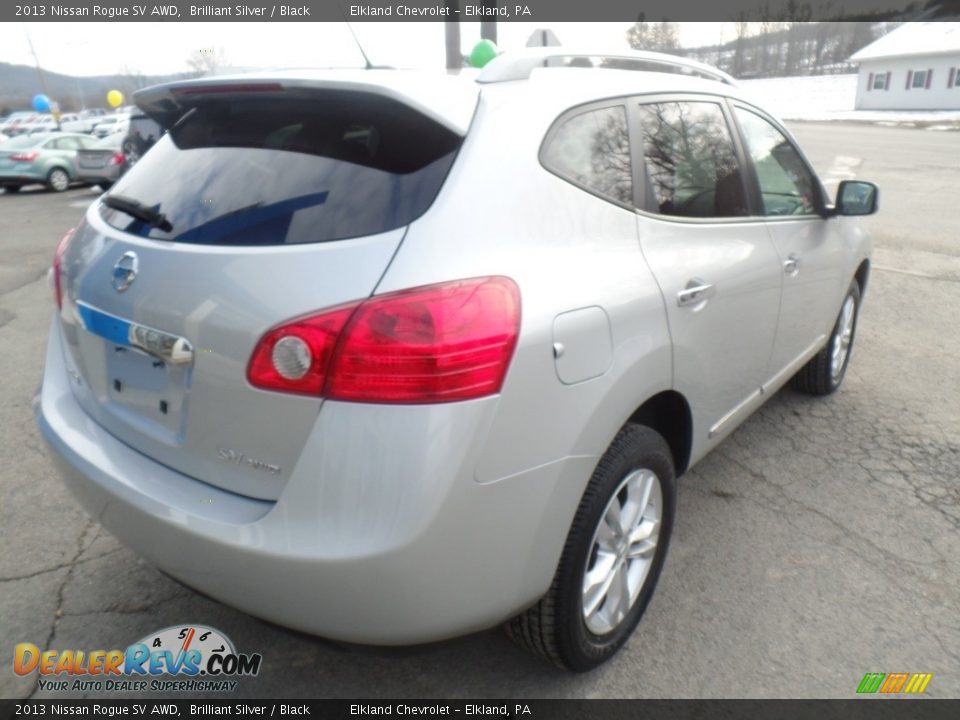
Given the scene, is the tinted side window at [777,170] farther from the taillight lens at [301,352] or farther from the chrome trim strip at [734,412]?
the taillight lens at [301,352]

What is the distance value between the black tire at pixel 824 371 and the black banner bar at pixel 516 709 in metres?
2.27

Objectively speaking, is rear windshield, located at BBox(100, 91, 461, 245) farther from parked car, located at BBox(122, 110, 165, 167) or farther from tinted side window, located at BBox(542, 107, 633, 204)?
parked car, located at BBox(122, 110, 165, 167)

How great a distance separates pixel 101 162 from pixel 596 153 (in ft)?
58.9

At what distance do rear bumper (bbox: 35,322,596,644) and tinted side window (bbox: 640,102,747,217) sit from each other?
1097 mm

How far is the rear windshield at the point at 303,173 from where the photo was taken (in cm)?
185

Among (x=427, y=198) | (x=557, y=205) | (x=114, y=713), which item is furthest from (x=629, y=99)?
(x=114, y=713)

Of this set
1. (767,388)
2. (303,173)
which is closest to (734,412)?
(767,388)

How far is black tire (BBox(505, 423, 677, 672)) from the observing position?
6.68ft

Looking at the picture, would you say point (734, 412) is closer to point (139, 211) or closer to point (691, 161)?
point (691, 161)

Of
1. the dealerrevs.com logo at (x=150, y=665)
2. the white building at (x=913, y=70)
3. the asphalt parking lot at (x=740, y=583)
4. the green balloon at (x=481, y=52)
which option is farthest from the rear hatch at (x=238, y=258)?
the white building at (x=913, y=70)

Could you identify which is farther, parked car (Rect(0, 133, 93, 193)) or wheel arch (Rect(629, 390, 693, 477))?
parked car (Rect(0, 133, 93, 193))

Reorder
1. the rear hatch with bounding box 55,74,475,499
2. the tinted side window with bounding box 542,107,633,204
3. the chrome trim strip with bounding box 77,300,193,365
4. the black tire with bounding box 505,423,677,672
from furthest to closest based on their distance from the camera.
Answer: the tinted side window with bounding box 542,107,633,204 → the black tire with bounding box 505,423,677,672 → the chrome trim strip with bounding box 77,300,193,365 → the rear hatch with bounding box 55,74,475,499

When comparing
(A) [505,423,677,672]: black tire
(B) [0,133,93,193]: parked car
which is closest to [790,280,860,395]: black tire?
(A) [505,423,677,672]: black tire

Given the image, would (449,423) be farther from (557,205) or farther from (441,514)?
(557,205)
